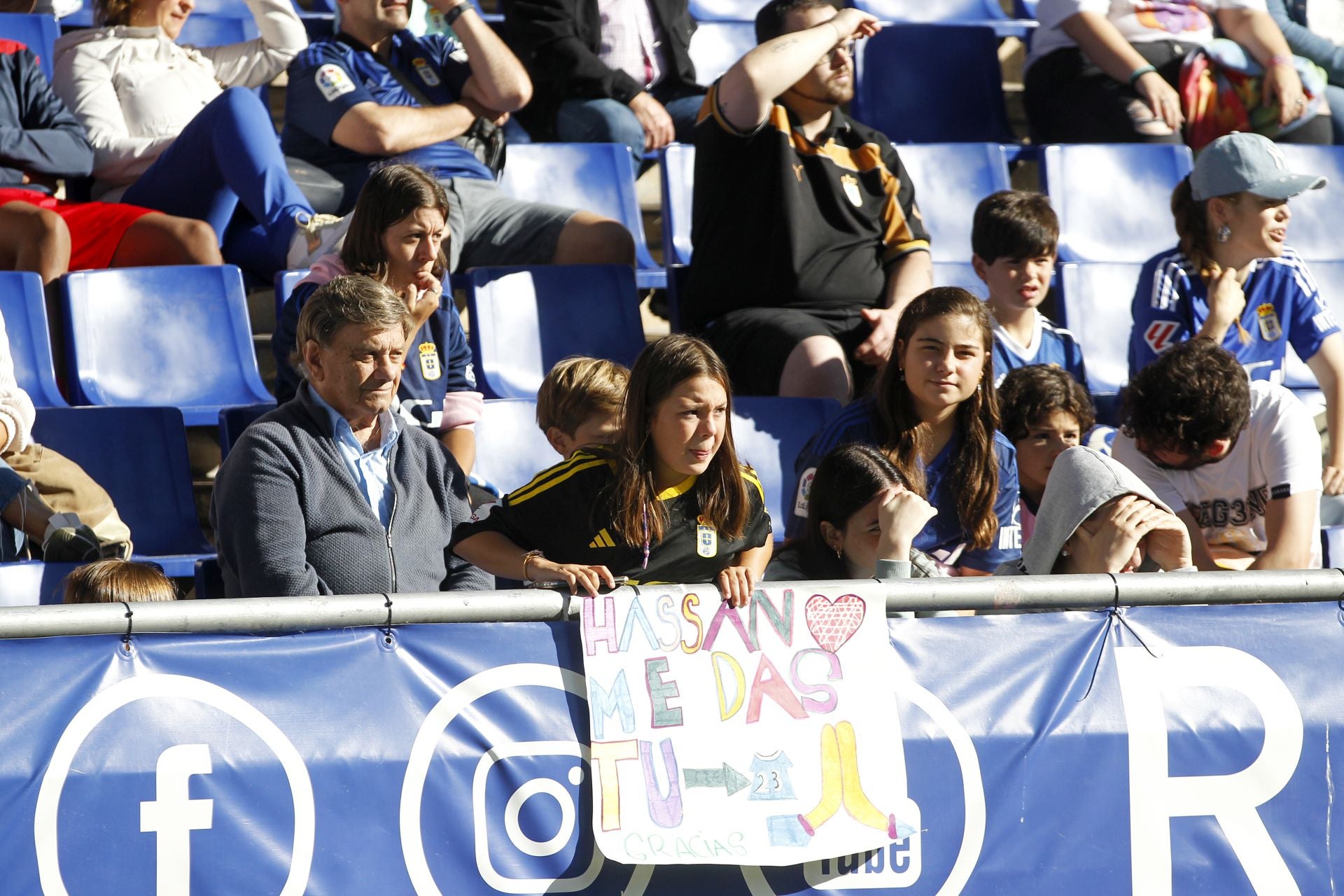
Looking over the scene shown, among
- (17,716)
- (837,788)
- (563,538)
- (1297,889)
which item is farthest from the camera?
(563,538)

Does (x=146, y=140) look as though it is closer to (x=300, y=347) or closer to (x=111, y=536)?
(x=111, y=536)

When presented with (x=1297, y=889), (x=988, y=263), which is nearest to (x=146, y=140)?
(x=988, y=263)

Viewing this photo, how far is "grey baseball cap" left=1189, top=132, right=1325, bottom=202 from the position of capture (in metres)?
4.62

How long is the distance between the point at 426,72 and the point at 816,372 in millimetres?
1842

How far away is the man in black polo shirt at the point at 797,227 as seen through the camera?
4434 mm

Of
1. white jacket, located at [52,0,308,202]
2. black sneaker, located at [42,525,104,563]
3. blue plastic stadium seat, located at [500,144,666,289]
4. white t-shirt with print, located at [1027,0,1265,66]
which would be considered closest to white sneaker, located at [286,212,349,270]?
white jacket, located at [52,0,308,202]

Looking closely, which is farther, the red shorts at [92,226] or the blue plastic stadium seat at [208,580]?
the red shorts at [92,226]

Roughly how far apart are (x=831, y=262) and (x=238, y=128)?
171 centimetres

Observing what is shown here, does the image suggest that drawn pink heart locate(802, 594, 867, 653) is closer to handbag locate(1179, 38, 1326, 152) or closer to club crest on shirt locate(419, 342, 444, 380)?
club crest on shirt locate(419, 342, 444, 380)

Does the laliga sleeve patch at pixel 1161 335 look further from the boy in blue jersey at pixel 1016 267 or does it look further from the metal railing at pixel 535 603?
the metal railing at pixel 535 603

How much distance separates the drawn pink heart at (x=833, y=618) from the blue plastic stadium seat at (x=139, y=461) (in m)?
1.94

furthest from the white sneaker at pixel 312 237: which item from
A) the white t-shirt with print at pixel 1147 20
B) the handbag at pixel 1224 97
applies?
the handbag at pixel 1224 97

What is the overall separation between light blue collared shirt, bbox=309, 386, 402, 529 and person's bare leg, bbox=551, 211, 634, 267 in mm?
1956

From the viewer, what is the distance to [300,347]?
10.6 feet
